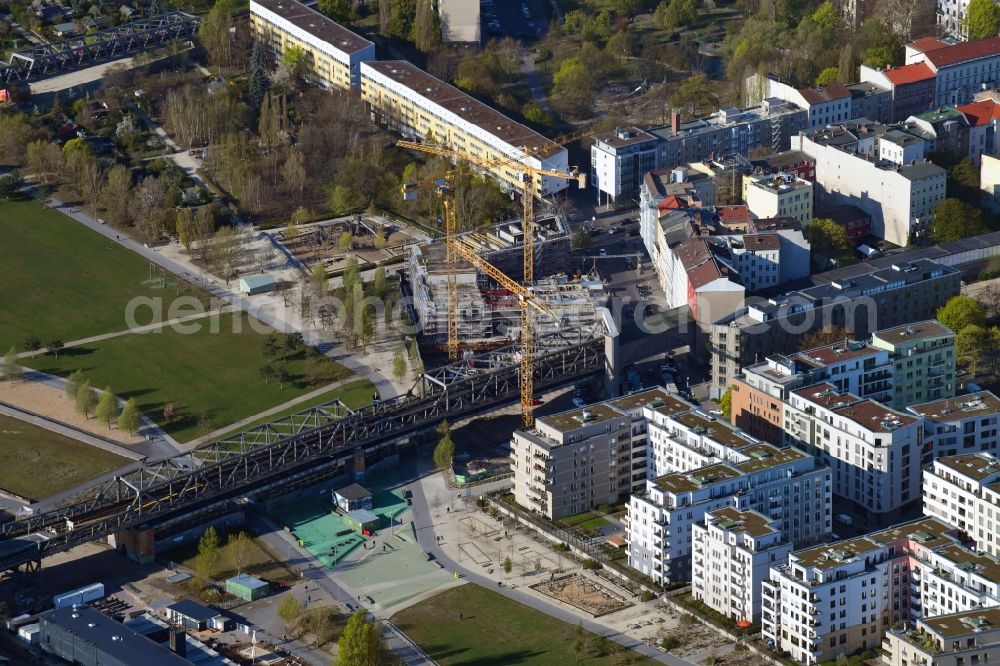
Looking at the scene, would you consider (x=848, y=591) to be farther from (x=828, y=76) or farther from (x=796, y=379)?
(x=828, y=76)

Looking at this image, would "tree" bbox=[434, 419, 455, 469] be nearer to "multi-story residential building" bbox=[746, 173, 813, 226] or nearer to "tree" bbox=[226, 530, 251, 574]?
"tree" bbox=[226, 530, 251, 574]

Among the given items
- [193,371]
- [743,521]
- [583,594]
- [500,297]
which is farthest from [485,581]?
[500,297]

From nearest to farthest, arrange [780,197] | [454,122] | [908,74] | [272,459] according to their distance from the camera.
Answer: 1. [272,459]
2. [780,197]
3. [454,122]
4. [908,74]

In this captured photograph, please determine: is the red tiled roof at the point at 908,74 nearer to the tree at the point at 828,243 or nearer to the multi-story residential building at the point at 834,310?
the tree at the point at 828,243

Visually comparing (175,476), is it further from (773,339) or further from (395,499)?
(773,339)

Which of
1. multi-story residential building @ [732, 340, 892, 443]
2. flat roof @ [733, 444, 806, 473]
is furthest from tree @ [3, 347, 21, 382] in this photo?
flat roof @ [733, 444, 806, 473]

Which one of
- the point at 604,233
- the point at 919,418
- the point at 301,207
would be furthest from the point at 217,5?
the point at 919,418

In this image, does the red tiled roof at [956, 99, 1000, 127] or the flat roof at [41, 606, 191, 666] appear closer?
the flat roof at [41, 606, 191, 666]

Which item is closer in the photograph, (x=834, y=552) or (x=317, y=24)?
(x=834, y=552)
